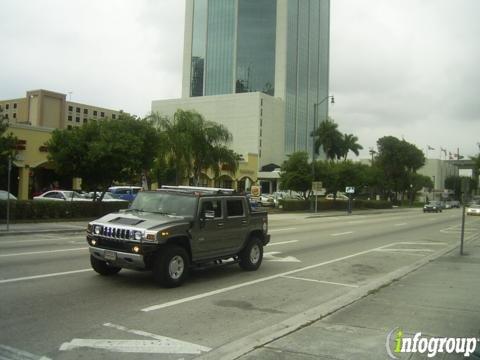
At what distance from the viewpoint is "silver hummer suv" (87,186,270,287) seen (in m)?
9.27

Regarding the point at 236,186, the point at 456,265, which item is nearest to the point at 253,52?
the point at 236,186

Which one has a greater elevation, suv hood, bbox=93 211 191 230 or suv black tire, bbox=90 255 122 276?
suv hood, bbox=93 211 191 230

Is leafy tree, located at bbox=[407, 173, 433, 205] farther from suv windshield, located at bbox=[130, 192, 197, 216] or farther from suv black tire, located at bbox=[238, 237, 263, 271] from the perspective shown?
suv windshield, located at bbox=[130, 192, 197, 216]

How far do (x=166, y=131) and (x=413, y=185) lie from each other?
70771 millimetres

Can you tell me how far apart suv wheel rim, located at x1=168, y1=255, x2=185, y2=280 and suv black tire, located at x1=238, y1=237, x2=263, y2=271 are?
243 cm

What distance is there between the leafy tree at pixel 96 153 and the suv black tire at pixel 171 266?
17.8m

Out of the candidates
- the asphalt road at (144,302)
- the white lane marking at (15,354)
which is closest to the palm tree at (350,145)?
the asphalt road at (144,302)

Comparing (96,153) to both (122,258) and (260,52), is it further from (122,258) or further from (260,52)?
(260,52)

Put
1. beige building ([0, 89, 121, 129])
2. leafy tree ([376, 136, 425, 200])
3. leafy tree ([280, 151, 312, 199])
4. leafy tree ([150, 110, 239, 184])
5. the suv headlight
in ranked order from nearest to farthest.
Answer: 1. the suv headlight
2. leafy tree ([150, 110, 239, 184])
3. leafy tree ([280, 151, 312, 199])
4. leafy tree ([376, 136, 425, 200])
5. beige building ([0, 89, 121, 129])

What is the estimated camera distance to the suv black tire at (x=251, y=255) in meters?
12.0

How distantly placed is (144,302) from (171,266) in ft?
4.08

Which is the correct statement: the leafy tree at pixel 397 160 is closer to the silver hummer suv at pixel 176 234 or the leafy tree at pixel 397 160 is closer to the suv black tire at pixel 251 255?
the suv black tire at pixel 251 255

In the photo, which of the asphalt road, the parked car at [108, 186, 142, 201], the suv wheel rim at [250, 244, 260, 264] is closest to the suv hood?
the asphalt road

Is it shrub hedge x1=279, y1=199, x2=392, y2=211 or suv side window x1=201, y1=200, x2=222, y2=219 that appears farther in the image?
shrub hedge x1=279, y1=199, x2=392, y2=211
